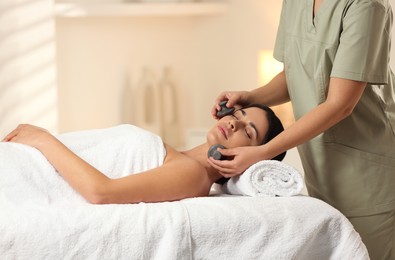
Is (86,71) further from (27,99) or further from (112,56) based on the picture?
(27,99)

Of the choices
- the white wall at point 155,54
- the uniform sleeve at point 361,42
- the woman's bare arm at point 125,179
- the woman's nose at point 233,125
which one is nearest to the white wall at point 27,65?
the white wall at point 155,54

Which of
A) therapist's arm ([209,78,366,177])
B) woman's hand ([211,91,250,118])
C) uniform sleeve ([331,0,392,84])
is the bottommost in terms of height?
woman's hand ([211,91,250,118])

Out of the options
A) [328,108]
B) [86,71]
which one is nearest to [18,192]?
[328,108]

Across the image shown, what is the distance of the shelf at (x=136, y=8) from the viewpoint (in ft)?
12.9

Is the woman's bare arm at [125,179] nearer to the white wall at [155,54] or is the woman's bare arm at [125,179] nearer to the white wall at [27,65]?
the white wall at [27,65]

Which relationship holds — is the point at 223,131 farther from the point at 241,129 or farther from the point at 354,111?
the point at 354,111

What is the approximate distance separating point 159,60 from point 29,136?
2.19 meters

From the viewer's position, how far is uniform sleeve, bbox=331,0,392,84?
1956 mm

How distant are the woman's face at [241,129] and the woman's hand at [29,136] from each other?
0.50 metres

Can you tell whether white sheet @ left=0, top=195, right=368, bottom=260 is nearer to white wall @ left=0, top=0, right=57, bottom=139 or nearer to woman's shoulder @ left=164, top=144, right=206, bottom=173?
woman's shoulder @ left=164, top=144, right=206, bottom=173

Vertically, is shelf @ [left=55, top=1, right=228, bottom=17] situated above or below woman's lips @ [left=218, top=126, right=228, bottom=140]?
below

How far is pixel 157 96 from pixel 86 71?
0.44m

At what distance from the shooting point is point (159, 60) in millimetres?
4273

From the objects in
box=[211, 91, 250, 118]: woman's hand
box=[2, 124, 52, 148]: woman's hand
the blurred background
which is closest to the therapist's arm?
box=[211, 91, 250, 118]: woman's hand
